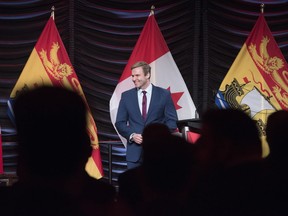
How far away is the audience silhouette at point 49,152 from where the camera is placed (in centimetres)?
138

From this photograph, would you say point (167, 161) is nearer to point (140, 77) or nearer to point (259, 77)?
point (140, 77)

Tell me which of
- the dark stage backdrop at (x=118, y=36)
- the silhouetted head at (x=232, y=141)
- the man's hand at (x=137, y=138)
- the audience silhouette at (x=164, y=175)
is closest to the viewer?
the audience silhouette at (x=164, y=175)

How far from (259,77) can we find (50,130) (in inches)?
224

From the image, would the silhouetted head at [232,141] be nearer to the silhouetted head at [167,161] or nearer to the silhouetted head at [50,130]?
the silhouetted head at [167,161]

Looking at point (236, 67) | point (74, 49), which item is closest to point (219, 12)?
point (236, 67)

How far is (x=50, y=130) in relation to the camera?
139 centimetres

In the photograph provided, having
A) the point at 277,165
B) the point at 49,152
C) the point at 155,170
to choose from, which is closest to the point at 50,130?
the point at 49,152

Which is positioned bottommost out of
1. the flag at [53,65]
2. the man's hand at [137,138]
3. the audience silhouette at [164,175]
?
the audience silhouette at [164,175]

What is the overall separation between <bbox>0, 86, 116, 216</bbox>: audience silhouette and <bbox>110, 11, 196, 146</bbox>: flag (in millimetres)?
5229

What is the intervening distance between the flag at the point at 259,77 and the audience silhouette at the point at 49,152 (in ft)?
17.8

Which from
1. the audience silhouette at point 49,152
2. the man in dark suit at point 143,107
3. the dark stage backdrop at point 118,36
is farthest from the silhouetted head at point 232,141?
the dark stage backdrop at point 118,36

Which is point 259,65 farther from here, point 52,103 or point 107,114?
point 52,103

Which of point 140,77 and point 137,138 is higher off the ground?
point 140,77

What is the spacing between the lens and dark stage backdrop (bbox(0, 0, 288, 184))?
22.8 feet
